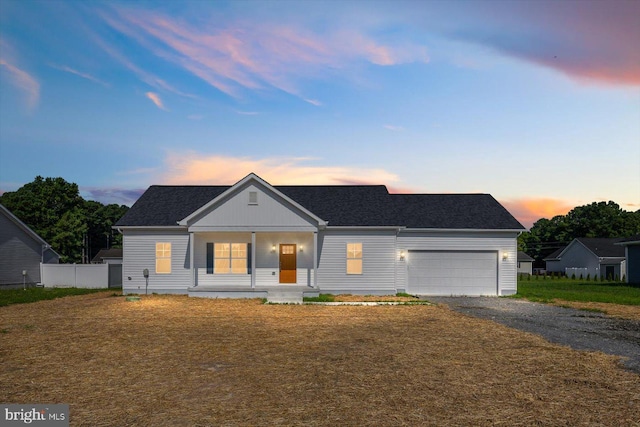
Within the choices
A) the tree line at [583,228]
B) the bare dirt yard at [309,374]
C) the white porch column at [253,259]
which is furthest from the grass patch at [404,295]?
the tree line at [583,228]

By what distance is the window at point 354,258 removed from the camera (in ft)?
78.6

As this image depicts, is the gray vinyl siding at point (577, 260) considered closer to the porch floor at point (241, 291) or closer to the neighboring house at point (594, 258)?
the neighboring house at point (594, 258)

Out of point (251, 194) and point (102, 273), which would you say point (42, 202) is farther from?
point (251, 194)

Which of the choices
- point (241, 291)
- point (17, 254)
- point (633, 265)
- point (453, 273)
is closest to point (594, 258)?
point (633, 265)

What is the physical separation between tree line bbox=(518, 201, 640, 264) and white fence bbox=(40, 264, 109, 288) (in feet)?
245

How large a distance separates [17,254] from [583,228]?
278 ft

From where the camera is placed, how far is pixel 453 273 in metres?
25.3

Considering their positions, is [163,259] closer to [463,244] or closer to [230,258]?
[230,258]

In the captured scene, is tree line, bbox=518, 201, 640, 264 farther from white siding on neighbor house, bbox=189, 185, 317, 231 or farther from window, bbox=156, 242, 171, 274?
window, bbox=156, 242, 171, 274

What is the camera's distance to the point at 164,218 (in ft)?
80.7

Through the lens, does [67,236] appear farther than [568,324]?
Yes

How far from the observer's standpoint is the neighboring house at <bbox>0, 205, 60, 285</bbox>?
3041cm

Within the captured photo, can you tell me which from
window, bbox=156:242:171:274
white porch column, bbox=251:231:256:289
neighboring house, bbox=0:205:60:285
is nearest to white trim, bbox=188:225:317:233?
white porch column, bbox=251:231:256:289
